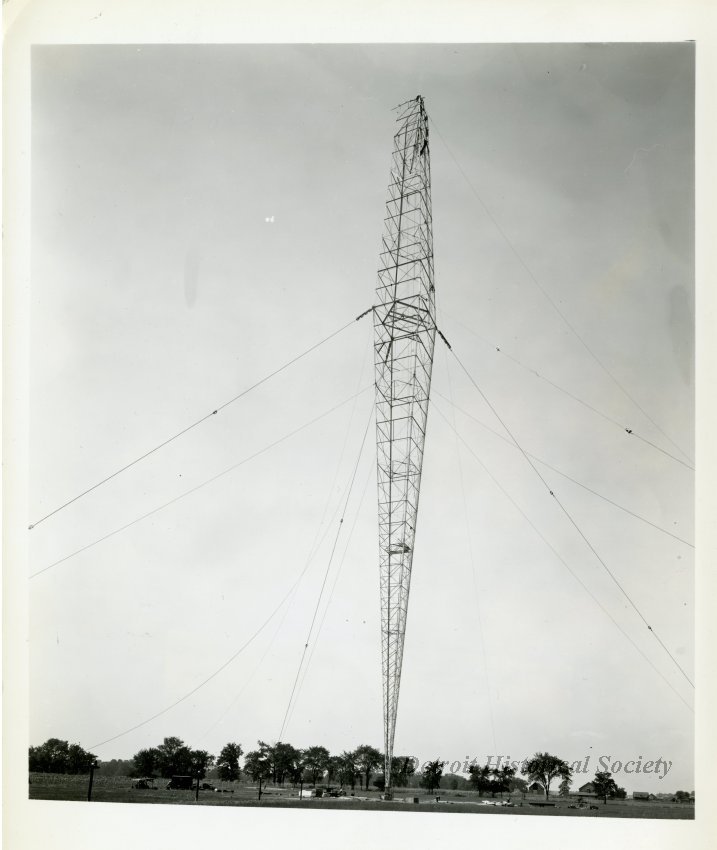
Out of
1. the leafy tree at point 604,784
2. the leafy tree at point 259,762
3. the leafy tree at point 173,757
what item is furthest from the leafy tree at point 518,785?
the leafy tree at point 173,757

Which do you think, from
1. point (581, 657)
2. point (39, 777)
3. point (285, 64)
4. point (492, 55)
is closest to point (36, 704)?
point (39, 777)

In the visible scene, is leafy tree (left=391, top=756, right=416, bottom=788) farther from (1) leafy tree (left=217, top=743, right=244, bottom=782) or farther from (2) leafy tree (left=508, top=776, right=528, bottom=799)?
(1) leafy tree (left=217, top=743, right=244, bottom=782)

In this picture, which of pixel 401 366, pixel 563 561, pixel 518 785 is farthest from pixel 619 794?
pixel 401 366

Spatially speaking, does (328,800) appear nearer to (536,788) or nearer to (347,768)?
(347,768)

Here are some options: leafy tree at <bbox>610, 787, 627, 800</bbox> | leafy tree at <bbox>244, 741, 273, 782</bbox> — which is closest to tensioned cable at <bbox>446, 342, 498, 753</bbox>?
leafy tree at <bbox>610, 787, 627, 800</bbox>

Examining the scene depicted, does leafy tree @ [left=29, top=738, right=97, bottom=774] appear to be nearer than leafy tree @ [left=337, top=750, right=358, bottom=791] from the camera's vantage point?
No

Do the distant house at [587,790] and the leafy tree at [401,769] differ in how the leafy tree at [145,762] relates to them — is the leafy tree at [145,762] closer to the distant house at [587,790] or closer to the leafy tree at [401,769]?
the leafy tree at [401,769]
